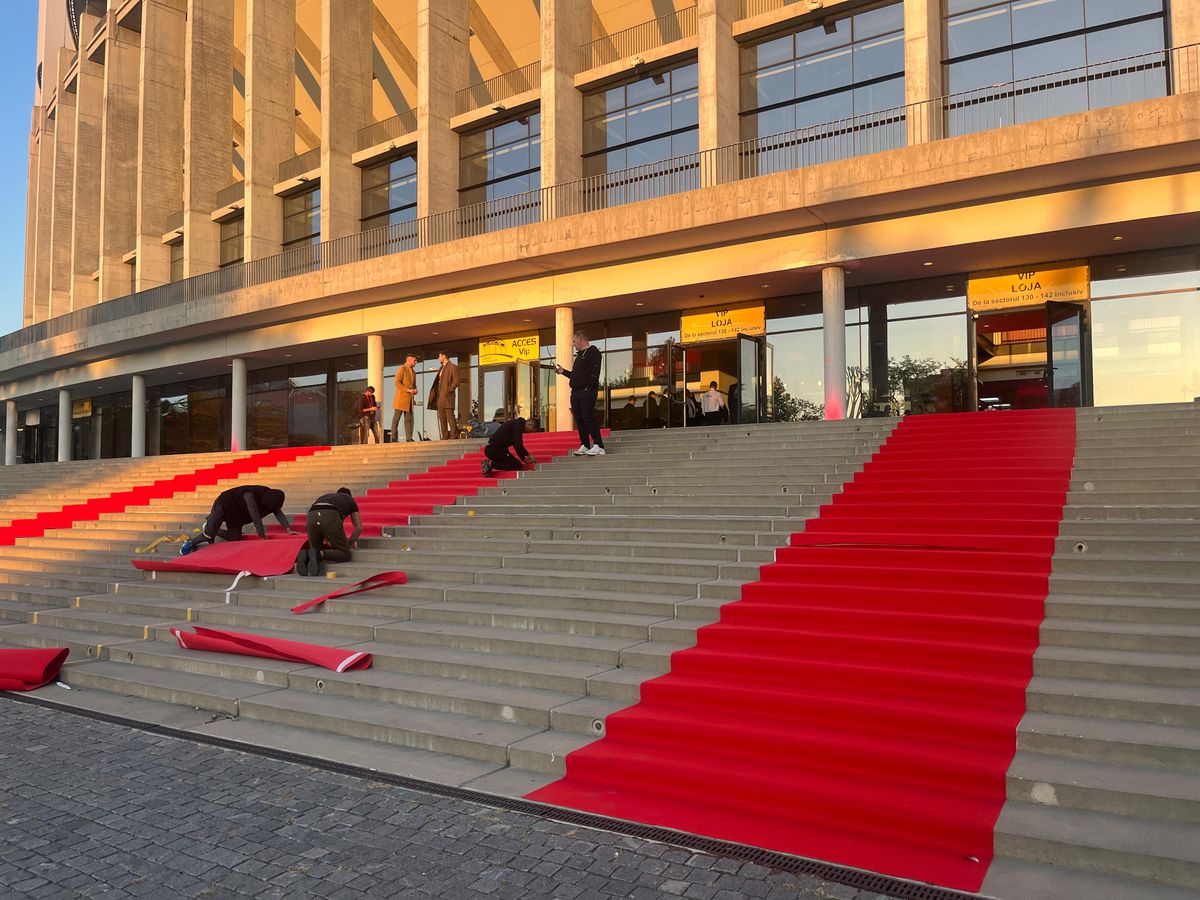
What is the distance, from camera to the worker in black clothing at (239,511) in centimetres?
1081

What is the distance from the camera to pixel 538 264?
20.1 metres

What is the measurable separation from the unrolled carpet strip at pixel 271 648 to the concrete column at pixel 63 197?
137 ft

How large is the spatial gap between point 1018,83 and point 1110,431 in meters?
10.4

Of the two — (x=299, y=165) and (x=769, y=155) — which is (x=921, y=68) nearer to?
(x=769, y=155)

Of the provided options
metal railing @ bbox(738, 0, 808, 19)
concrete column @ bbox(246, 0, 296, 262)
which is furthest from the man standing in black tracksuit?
concrete column @ bbox(246, 0, 296, 262)

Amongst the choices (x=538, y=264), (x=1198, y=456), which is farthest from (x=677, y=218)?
(x=1198, y=456)

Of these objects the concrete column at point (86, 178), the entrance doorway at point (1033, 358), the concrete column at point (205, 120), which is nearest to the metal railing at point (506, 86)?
the concrete column at point (205, 120)

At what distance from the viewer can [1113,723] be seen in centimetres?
450

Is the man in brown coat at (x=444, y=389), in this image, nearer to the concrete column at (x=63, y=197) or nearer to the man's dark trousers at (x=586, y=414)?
the man's dark trousers at (x=586, y=414)

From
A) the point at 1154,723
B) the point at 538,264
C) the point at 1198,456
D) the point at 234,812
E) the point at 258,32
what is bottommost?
the point at 234,812

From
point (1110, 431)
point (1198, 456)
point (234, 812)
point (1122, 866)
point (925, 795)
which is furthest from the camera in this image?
point (1110, 431)

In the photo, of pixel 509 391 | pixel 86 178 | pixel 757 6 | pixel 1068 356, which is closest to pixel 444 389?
pixel 509 391

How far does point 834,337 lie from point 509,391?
34.3 feet

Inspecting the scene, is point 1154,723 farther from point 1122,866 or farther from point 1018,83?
point 1018,83
